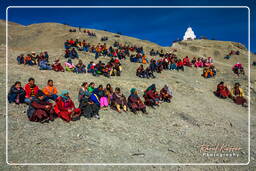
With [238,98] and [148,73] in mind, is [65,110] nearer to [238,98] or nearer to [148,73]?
[148,73]

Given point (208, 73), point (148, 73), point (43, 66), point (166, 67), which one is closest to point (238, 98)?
point (208, 73)

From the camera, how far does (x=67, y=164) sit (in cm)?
474

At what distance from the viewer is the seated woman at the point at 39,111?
657 cm

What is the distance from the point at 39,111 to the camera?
6590 millimetres

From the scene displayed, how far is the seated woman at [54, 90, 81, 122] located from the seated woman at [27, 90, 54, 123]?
0.32 meters

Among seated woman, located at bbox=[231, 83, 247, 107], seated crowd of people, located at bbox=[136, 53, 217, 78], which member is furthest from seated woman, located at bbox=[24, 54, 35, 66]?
seated woman, located at bbox=[231, 83, 247, 107]

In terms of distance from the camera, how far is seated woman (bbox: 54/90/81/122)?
708cm

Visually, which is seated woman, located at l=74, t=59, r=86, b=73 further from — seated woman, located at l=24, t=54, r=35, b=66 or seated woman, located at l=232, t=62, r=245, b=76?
seated woman, located at l=232, t=62, r=245, b=76

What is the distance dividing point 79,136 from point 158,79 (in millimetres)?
11359

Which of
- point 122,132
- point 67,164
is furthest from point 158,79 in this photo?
point 67,164

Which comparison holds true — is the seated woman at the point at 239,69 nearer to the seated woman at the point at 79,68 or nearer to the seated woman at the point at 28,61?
the seated woman at the point at 79,68

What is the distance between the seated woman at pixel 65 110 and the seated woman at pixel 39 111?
318 mm

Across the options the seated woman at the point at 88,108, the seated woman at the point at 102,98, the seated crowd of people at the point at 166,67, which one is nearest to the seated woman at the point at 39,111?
the seated woman at the point at 88,108

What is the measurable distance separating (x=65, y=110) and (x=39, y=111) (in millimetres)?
970
